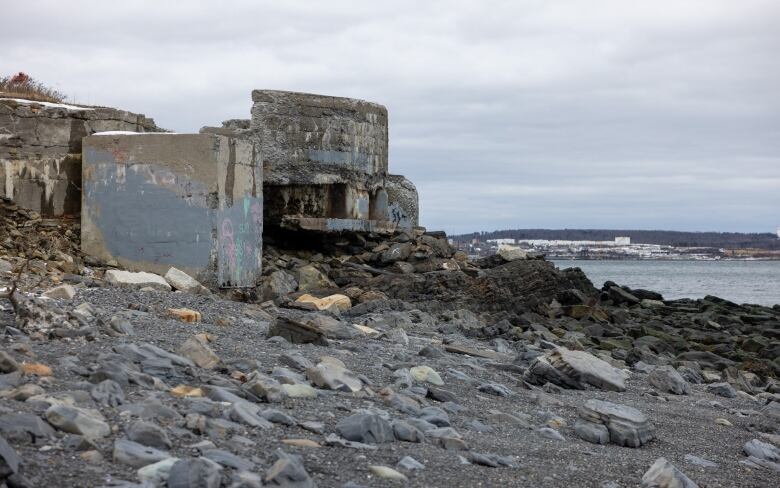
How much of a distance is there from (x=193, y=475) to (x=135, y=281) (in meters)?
6.14

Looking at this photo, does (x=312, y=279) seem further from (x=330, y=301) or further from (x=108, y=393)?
(x=108, y=393)

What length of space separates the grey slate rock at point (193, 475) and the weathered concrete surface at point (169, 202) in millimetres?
7538

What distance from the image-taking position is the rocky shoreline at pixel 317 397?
387 centimetres

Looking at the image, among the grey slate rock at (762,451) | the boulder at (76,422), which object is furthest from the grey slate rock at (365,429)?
the grey slate rock at (762,451)

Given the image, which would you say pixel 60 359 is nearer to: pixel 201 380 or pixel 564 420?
pixel 201 380

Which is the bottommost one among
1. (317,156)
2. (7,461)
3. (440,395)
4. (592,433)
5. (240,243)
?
(592,433)

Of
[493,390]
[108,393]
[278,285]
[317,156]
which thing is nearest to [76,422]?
[108,393]

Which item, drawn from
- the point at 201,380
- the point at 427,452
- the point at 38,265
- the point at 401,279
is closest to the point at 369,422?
the point at 427,452

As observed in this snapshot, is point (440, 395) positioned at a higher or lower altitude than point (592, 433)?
higher

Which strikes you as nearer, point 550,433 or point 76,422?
point 76,422

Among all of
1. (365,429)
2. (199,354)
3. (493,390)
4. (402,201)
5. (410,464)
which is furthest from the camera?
(402,201)

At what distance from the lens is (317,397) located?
17.3ft

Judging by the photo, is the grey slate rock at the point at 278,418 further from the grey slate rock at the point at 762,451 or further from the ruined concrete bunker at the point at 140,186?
the ruined concrete bunker at the point at 140,186

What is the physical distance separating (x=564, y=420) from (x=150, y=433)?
10.2 feet
